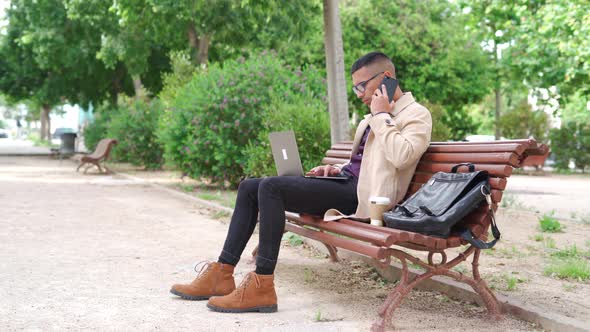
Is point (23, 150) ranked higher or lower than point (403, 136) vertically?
lower

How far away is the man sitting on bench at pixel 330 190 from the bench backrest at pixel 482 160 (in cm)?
15

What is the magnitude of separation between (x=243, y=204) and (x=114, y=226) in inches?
163

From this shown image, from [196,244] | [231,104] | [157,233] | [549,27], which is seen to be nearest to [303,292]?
[196,244]

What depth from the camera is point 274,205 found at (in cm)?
468

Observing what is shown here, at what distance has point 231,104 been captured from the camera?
12.8 m

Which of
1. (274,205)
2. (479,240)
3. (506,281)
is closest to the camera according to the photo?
(479,240)

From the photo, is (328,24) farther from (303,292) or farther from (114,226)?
(303,292)

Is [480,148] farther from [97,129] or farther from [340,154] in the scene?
[97,129]

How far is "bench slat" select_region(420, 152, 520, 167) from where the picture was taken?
420cm

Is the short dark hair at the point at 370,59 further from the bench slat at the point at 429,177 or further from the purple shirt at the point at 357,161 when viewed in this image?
the bench slat at the point at 429,177

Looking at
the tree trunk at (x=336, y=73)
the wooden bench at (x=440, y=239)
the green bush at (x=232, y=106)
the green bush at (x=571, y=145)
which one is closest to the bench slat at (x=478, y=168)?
the wooden bench at (x=440, y=239)

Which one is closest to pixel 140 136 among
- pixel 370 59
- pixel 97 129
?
pixel 97 129

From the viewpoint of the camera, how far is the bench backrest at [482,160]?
418 cm

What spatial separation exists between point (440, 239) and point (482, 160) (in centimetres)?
58
